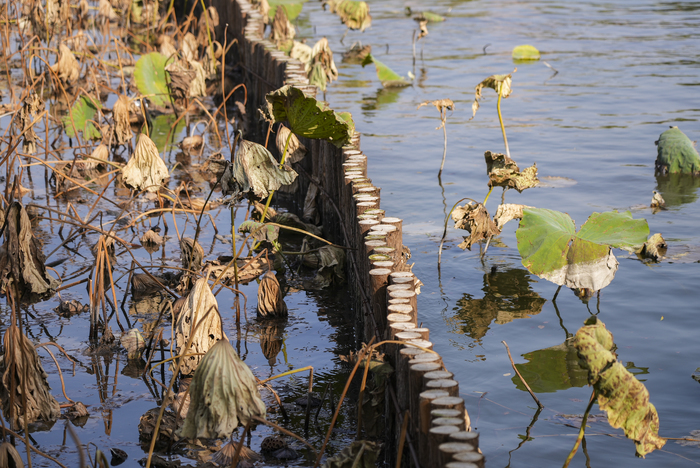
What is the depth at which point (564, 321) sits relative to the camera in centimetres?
514

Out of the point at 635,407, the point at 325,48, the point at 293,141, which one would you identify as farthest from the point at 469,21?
the point at 635,407

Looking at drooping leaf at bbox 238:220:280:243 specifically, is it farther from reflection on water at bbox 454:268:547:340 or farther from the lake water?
reflection on water at bbox 454:268:547:340

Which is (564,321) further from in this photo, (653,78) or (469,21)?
(469,21)

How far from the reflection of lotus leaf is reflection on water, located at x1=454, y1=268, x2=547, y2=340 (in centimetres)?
44

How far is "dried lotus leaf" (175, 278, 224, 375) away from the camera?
12.0ft

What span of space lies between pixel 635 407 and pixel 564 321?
8.01 ft

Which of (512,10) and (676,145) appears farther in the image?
(512,10)

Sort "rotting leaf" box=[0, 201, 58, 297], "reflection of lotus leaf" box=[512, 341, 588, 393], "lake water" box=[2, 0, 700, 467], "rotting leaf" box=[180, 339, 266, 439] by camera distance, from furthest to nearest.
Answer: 1. "reflection of lotus leaf" box=[512, 341, 588, 393]
2. "lake water" box=[2, 0, 700, 467]
3. "rotting leaf" box=[0, 201, 58, 297]
4. "rotting leaf" box=[180, 339, 266, 439]

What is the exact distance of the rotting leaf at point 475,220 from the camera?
5.39 metres

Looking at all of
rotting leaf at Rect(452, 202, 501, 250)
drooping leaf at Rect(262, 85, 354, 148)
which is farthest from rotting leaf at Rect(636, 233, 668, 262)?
drooping leaf at Rect(262, 85, 354, 148)

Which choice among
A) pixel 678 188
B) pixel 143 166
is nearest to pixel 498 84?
pixel 678 188

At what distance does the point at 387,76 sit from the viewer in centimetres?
1120

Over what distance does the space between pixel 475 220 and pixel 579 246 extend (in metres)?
0.96

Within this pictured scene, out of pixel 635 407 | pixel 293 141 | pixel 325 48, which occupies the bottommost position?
pixel 635 407
